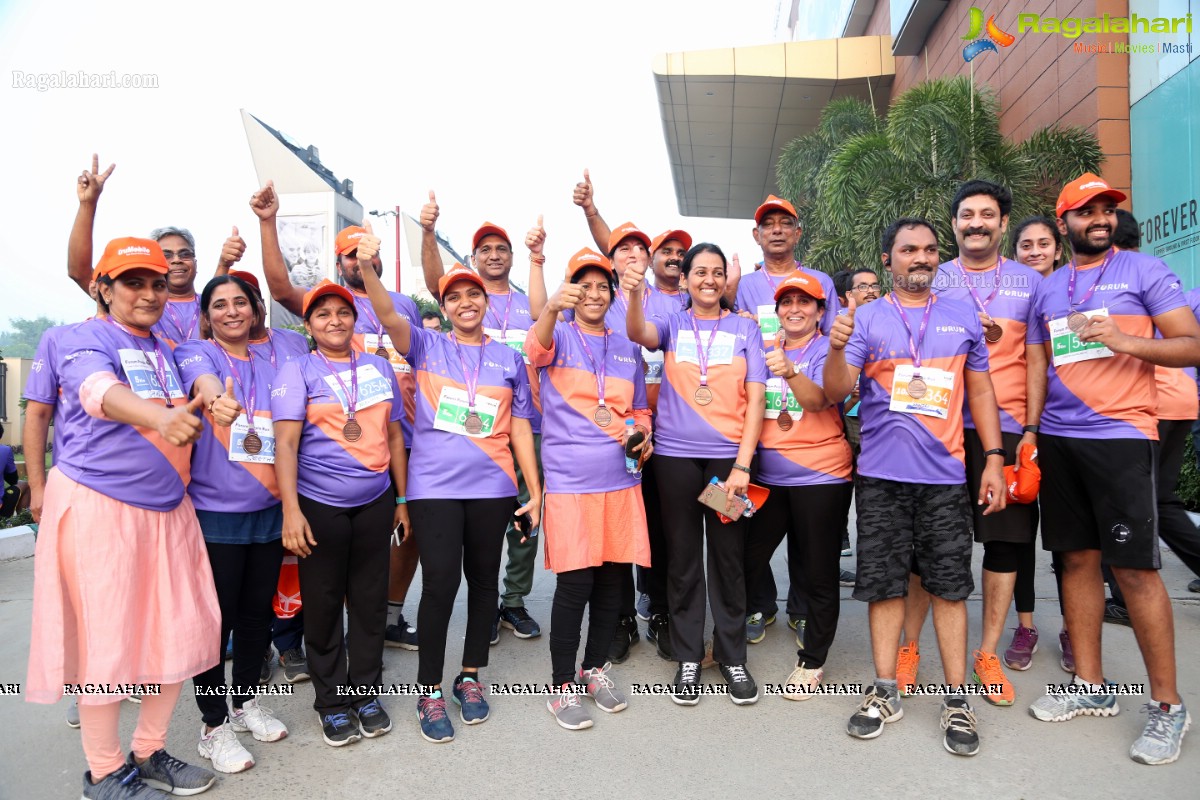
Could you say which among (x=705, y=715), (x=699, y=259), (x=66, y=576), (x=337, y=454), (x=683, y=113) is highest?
(x=683, y=113)

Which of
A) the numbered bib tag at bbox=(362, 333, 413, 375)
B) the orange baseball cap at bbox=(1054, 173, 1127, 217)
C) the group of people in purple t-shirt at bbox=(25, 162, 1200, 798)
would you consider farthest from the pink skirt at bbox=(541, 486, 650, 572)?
the orange baseball cap at bbox=(1054, 173, 1127, 217)

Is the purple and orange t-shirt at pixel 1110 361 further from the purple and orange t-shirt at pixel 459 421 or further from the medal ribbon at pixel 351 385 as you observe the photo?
the medal ribbon at pixel 351 385

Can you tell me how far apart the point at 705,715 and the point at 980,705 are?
1.20m

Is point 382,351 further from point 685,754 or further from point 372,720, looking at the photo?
point 685,754

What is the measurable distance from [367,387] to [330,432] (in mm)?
251

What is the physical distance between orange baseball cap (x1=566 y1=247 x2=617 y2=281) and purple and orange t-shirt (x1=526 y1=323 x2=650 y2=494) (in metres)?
0.26

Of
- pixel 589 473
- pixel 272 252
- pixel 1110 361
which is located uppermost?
pixel 272 252

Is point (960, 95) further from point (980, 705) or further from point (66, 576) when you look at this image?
point (66, 576)

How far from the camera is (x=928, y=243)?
345 centimetres

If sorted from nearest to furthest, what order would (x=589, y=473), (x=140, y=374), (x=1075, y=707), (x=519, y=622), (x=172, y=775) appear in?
(x=140, y=374) → (x=172, y=775) → (x=1075, y=707) → (x=589, y=473) → (x=519, y=622)

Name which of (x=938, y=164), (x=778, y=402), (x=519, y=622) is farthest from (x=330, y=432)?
(x=938, y=164)

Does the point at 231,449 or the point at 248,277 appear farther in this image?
the point at 248,277

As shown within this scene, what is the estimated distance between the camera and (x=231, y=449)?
3248 mm

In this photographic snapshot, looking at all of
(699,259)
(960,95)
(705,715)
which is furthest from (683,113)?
(705,715)
